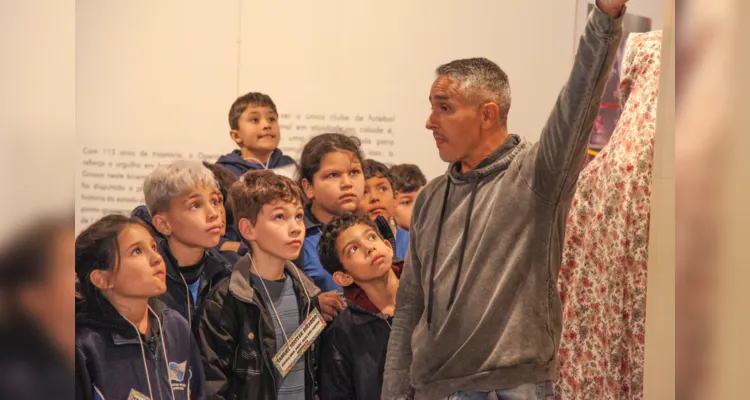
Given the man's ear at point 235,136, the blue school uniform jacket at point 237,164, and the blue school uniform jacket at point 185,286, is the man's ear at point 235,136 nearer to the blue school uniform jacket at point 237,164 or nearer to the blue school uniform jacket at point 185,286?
the blue school uniform jacket at point 237,164

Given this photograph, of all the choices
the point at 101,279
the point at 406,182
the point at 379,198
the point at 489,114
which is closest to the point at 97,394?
the point at 101,279

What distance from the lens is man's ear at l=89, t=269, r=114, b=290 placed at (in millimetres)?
3164

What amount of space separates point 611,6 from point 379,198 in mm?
1601

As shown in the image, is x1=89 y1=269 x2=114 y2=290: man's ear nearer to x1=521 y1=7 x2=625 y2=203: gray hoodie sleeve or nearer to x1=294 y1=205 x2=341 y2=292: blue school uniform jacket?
x1=294 y1=205 x2=341 y2=292: blue school uniform jacket

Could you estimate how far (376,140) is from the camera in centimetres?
344

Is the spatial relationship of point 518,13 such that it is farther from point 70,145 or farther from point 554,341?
point 70,145

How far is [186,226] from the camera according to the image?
3.34 metres

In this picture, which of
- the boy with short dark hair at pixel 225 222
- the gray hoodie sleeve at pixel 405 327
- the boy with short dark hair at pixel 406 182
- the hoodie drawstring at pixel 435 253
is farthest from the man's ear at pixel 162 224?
the hoodie drawstring at pixel 435 253

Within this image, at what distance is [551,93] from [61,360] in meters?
2.44

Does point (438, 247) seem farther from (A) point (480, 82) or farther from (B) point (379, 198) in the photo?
(B) point (379, 198)

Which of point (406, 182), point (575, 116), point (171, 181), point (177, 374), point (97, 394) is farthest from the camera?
point (406, 182)

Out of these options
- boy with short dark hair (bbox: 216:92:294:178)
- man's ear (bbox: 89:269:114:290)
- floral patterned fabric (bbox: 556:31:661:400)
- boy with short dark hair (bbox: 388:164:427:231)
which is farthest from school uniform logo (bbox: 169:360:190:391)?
floral patterned fabric (bbox: 556:31:661:400)

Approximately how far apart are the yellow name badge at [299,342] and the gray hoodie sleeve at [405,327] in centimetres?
57

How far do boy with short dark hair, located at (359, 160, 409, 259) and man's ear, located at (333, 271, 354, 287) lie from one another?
225mm
